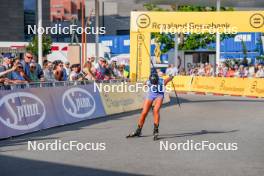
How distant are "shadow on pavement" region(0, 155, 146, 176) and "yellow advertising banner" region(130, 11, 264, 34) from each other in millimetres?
16276

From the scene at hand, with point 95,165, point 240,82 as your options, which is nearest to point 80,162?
point 95,165

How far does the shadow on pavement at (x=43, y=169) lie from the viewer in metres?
8.75

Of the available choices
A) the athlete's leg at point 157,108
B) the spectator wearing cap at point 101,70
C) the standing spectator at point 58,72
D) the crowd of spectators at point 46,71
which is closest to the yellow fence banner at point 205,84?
the crowd of spectators at point 46,71

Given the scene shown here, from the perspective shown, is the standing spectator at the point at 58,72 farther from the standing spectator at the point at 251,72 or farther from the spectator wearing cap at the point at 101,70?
the standing spectator at the point at 251,72

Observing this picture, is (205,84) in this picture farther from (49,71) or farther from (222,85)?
(49,71)

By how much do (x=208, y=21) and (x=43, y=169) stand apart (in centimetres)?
1781

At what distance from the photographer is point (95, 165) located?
376 inches

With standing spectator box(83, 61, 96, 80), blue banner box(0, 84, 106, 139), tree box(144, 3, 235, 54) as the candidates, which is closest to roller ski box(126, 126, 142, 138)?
blue banner box(0, 84, 106, 139)

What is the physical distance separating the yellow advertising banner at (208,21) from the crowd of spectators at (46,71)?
8.95 feet

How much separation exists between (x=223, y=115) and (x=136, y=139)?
23.1 feet

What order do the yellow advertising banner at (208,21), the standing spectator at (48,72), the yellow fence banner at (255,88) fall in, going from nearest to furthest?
the standing spectator at (48,72), the yellow advertising banner at (208,21), the yellow fence banner at (255,88)

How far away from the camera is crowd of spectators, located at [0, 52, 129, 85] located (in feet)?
48.1

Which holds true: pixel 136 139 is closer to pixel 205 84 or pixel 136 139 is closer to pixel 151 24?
pixel 151 24

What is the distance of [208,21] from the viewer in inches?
1017
